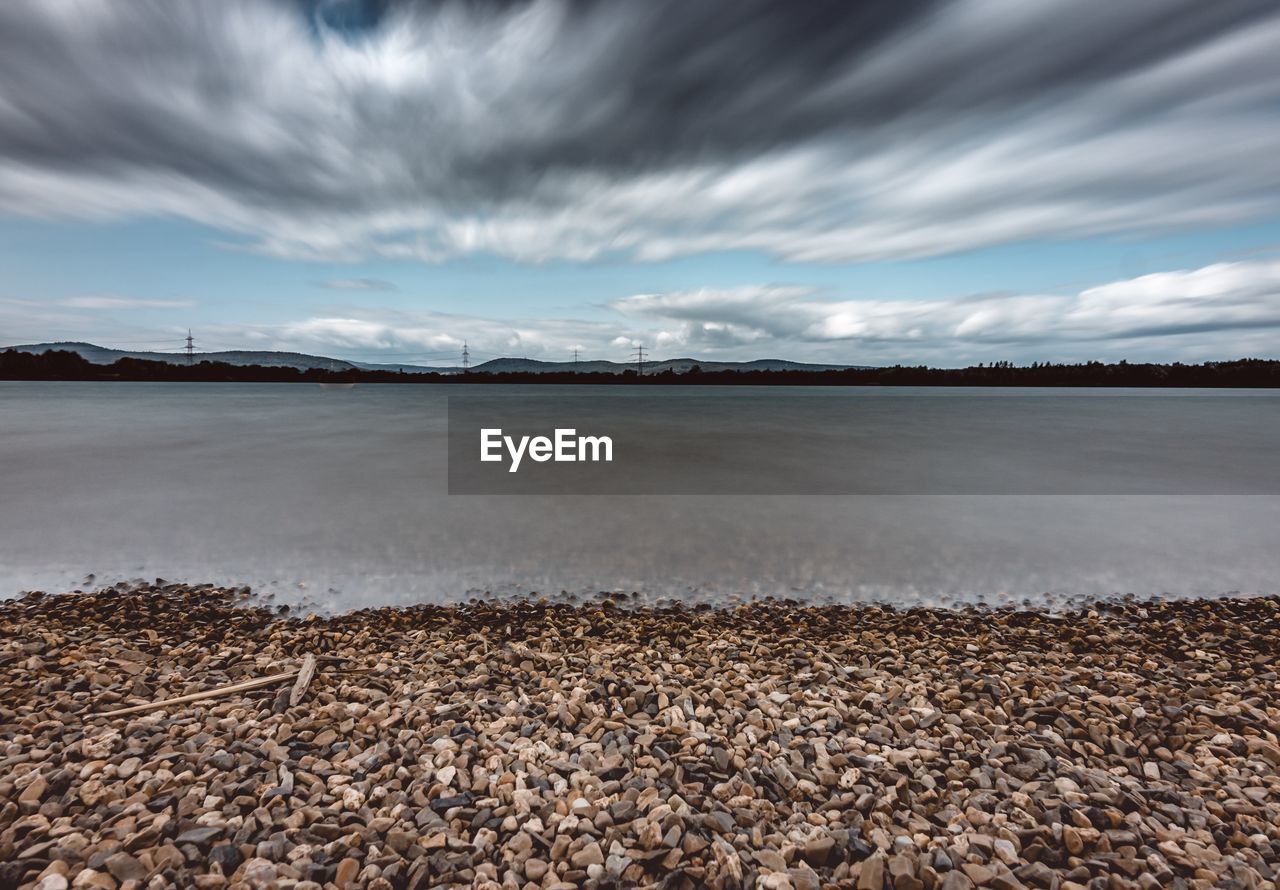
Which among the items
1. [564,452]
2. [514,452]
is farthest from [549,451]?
[514,452]

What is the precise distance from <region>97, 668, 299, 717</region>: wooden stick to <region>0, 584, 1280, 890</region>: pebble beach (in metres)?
0.05

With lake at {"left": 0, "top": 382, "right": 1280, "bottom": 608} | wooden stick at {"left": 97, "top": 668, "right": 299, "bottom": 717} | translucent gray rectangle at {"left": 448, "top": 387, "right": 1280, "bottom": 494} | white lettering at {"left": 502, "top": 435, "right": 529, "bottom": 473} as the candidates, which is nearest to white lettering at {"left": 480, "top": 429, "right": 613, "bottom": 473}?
white lettering at {"left": 502, "top": 435, "right": 529, "bottom": 473}

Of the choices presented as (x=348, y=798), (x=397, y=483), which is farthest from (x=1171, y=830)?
(x=397, y=483)

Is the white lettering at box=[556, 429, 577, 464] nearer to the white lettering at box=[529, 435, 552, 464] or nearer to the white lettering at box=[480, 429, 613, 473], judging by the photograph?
the white lettering at box=[480, 429, 613, 473]

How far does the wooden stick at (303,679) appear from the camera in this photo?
4.66m

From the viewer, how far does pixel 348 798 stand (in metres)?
3.46

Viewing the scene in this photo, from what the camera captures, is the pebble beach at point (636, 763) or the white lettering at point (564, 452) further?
the white lettering at point (564, 452)

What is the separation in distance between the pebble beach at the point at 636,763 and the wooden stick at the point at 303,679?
5 cm

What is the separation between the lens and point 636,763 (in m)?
3.86

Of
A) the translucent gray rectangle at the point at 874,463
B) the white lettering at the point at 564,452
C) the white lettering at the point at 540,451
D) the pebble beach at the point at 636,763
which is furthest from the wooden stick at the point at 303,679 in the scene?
the white lettering at the point at 564,452

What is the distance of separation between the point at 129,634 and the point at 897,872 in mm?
7549

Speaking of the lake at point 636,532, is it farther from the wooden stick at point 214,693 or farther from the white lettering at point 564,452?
the white lettering at point 564,452

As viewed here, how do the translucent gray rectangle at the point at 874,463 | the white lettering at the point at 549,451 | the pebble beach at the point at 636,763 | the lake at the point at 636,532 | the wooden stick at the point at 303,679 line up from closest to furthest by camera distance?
the pebble beach at the point at 636,763
the wooden stick at the point at 303,679
the lake at the point at 636,532
the translucent gray rectangle at the point at 874,463
the white lettering at the point at 549,451

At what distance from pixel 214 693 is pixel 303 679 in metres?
0.64
